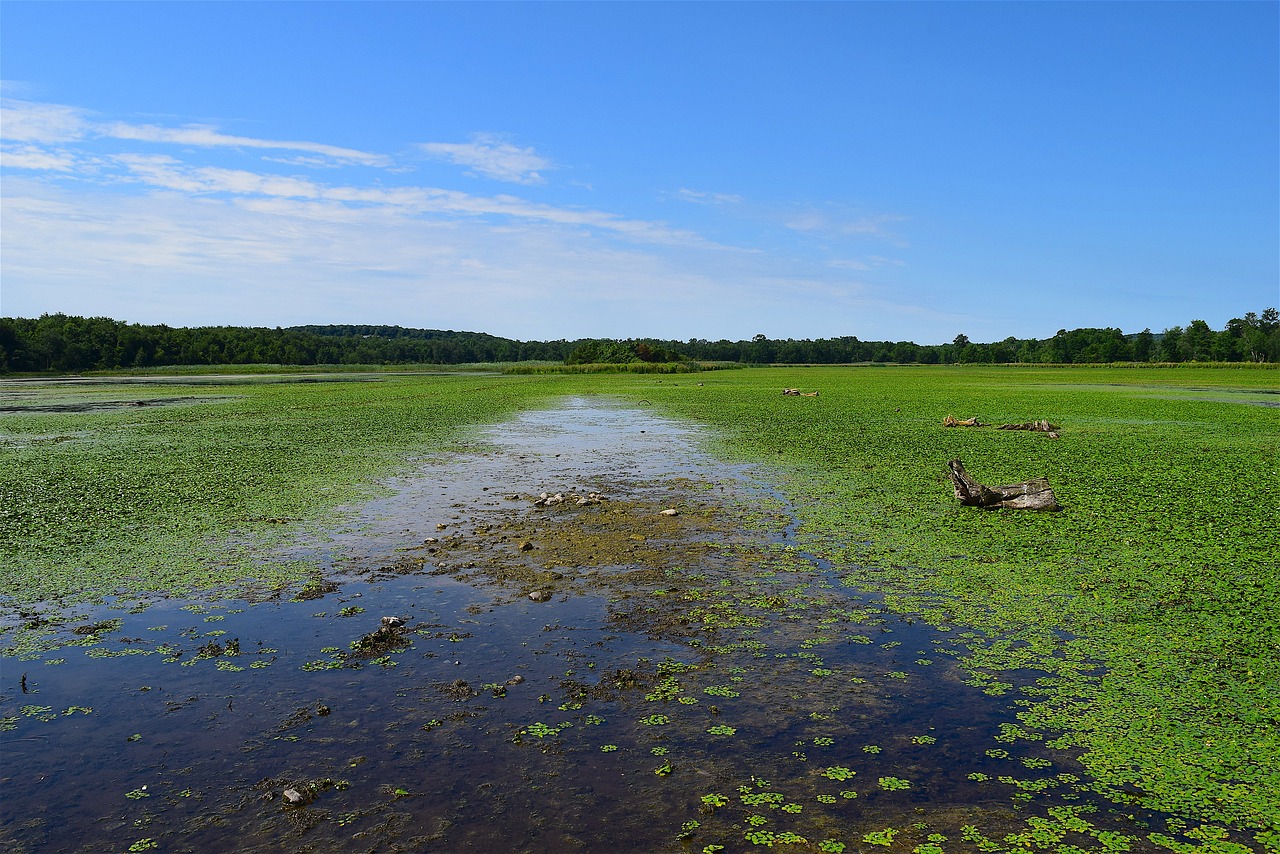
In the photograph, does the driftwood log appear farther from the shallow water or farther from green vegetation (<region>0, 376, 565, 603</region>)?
green vegetation (<region>0, 376, 565, 603</region>)

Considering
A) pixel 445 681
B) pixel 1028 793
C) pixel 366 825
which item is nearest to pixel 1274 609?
pixel 1028 793

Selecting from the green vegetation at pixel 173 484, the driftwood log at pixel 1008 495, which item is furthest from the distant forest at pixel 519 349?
the driftwood log at pixel 1008 495

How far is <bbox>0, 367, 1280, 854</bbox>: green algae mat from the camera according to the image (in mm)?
4371

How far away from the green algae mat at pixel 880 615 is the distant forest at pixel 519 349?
100462 millimetres

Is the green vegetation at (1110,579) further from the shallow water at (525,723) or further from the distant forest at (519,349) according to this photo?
the distant forest at (519,349)

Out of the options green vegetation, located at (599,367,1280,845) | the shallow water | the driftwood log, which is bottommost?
the shallow water

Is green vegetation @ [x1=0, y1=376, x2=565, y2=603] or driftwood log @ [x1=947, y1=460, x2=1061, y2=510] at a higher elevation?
driftwood log @ [x1=947, y1=460, x2=1061, y2=510]

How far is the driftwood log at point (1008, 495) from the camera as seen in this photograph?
1192 cm

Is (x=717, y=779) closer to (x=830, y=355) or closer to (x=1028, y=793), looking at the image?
(x=1028, y=793)

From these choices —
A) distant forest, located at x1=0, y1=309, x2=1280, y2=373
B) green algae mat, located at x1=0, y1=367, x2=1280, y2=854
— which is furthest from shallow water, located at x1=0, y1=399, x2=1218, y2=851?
Answer: distant forest, located at x1=0, y1=309, x2=1280, y2=373

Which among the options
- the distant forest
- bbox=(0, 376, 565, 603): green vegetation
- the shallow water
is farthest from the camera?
the distant forest

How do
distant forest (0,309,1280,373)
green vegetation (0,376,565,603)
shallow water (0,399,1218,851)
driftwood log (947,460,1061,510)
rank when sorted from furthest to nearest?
distant forest (0,309,1280,373) < driftwood log (947,460,1061,510) < green vegetation (0,376,565,603) < shallow water (0,399,1218,851)

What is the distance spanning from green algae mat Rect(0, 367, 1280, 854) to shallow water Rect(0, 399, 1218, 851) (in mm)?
37

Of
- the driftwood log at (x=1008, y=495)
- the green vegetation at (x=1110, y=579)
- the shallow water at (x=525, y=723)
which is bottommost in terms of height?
the shallow water at (x=525, y=723)
